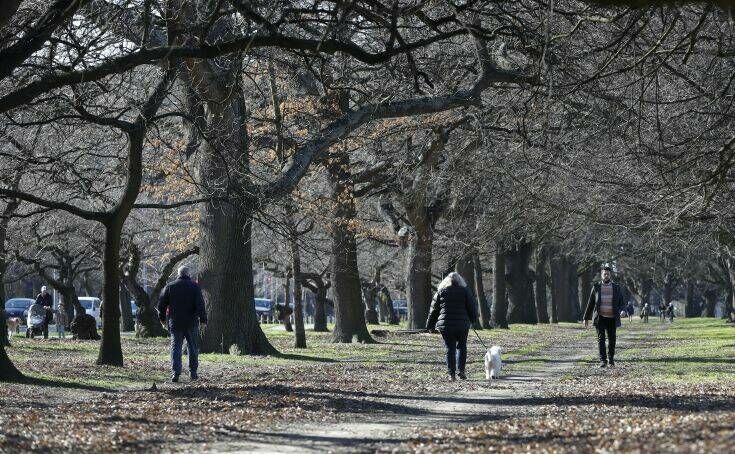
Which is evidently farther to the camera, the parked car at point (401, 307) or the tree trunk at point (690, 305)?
the parked car at point (401, 307)

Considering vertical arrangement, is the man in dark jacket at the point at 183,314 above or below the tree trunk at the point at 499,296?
below

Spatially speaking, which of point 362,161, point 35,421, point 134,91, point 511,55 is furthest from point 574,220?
point 35,421

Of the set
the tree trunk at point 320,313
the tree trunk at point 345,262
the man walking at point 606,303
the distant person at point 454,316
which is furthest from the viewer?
the tree trunk at point 320,313

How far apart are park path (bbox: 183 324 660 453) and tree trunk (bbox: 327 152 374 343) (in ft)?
39.3

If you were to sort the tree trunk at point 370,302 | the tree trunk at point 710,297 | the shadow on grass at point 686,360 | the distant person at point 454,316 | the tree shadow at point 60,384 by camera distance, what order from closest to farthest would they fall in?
1. the tree shadow at point 60,384
2. the distant person at point 454,316
3. the shadow on grass at point 686,360
4. the tree trunk at point 370,302
5. the tree trunk at point 710,297

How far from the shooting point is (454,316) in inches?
795

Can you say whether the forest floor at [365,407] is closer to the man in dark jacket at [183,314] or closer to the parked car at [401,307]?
the man in dark jacket at [183,314]

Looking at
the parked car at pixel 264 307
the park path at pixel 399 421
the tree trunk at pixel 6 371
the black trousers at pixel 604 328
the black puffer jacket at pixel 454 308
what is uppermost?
the parked car at pixel 264 307

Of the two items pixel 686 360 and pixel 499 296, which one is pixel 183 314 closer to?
pixel 686 360

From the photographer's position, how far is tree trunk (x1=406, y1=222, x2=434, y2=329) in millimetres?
41781

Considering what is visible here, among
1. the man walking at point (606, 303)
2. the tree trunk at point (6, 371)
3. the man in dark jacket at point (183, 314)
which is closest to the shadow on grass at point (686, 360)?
the man walking at point (606, 303)

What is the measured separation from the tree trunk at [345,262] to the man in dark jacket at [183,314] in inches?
459

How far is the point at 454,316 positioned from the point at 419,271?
2433cm

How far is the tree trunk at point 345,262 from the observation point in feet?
107
